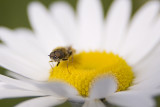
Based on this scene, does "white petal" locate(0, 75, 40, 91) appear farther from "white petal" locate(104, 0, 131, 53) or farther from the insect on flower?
"white petal" locate(104, 0, 131, 53)

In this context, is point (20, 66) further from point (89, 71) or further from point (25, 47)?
point (89, 71)

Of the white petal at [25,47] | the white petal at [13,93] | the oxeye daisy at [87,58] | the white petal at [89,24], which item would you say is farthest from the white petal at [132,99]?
the white petal at [89,24]

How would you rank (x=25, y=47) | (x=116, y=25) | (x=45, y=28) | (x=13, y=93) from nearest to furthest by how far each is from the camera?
1. (x=13, y=93)
2. (x=25, y=47)
3. (x=116, y=25)
4. (x=45, y=28)

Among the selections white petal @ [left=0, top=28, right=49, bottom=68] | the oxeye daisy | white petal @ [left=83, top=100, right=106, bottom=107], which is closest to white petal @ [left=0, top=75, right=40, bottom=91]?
the oxeye daisy

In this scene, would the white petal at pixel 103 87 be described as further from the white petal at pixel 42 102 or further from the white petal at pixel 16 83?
the white petal at pixel 16 83

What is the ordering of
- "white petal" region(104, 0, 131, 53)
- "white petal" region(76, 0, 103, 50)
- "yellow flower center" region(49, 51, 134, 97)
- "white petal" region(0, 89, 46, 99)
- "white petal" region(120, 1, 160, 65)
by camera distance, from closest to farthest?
1. "white petal" region(0, 89, 46, 99)
2. "yellow flower center" region(49, 51, 134, 97)
3. "white petal" region(120, 1, 160, 65)
4. "white petal" region(104, 0, 131, 53)
5. "white petal" region(76, 0, 103, 50)

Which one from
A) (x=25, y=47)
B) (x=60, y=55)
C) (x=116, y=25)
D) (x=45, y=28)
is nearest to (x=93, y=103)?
(x=60, y=55)

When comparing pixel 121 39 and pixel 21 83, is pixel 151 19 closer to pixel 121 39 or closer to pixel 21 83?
pixel 121 39

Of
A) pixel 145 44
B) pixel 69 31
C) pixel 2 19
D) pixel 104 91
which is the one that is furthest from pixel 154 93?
pixel 2 19
